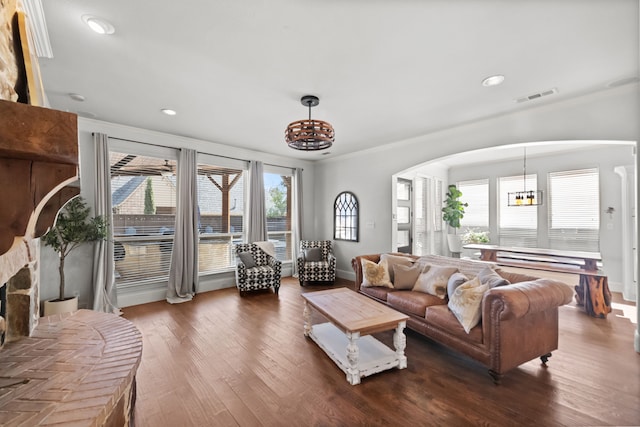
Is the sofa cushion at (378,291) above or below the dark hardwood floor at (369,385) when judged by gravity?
above

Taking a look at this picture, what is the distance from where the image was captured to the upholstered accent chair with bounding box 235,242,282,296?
4.66 meters

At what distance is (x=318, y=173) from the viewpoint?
21.6 ft

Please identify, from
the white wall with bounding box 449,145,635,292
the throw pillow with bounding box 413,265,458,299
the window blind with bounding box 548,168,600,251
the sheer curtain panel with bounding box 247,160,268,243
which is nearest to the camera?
the throw pillow with bounding box 413,265,458,299

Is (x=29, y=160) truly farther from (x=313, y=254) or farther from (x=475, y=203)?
(x=475, y=203)

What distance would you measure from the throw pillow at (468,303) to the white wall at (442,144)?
2189 mm

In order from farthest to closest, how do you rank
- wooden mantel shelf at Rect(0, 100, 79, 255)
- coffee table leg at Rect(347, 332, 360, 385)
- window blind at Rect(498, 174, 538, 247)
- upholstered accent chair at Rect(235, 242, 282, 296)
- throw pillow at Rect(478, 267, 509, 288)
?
window blind at Rect(498, 174, 538, 247)
upholstered accent chair at Rect(235, 242, 282, 296)
throw pillow at Rect(478, 267, 509, 288)
coffee table leg at Rect(347, 332, 360, 385)
wooden mantel shelf at Rect(0, 100, 79, 255)

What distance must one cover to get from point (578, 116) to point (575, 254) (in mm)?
2512

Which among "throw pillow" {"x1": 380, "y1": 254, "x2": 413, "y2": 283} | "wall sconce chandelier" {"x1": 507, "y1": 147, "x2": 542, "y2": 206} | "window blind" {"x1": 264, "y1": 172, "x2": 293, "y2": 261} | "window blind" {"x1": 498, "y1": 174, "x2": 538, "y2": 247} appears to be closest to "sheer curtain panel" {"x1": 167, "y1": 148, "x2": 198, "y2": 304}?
"window blind" {"x1": 264, "y1": 172, "x2": 293, "y2": 261}

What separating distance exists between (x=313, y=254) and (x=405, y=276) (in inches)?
97.4

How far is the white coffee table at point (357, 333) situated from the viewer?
226cm

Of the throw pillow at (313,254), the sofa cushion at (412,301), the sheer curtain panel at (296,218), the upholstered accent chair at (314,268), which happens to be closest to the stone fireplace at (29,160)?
the sofa cushion at (412,301)

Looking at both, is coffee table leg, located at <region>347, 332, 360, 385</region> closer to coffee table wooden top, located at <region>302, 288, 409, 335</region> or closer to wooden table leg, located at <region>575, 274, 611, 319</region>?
coffee table wooden top, located at <region>302, 288, 409, 335</region>

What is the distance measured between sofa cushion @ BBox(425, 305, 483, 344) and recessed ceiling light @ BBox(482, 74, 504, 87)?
7.66ft

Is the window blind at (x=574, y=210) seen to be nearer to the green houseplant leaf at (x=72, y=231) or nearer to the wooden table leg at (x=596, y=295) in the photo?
the wooden table leg at (x=596, y=295)
